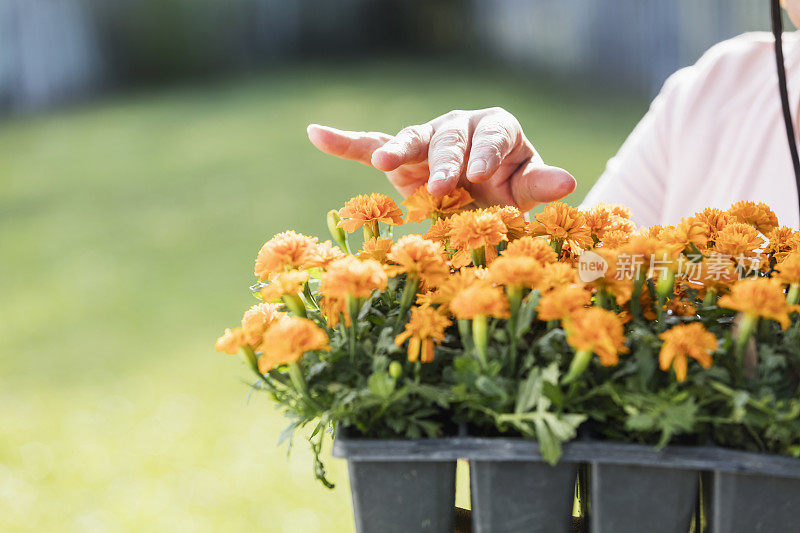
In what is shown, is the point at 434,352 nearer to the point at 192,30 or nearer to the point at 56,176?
the point at 56,176

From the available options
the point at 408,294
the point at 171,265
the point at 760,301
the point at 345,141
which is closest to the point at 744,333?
the point at 760,301

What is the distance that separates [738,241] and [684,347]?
0.15 meters

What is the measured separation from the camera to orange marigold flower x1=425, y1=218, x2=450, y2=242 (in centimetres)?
65

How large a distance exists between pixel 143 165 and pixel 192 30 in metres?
2.78

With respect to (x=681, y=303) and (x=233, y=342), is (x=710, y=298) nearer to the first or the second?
(x=681, y=303)

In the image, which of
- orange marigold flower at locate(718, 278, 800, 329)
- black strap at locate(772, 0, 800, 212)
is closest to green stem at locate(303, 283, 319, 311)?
orange marigold flower at locate(718, 278, 800, 329)

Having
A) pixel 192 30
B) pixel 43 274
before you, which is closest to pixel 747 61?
pixel 43 274

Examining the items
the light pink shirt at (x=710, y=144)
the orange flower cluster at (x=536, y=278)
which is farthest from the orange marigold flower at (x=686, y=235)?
the light pink shirt at (x=710, y=144)

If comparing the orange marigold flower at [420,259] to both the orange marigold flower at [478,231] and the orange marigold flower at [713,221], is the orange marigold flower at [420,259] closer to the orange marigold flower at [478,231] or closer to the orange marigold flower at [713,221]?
the orange marigold flower at [478,231]

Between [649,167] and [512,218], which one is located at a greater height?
[512,218]

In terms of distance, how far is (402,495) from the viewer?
0.54 meters

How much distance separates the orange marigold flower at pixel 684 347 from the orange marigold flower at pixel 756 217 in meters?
0.22

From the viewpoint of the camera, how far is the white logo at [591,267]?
0.55 metres

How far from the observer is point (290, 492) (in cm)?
224
